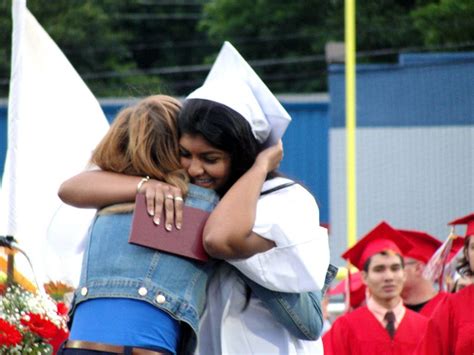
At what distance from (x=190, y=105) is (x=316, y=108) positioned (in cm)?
1561

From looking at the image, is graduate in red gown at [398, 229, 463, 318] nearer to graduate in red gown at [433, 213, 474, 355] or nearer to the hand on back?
graduate in red gown at [433, 213, 474, 355]

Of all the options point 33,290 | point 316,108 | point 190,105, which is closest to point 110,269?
point 190,105

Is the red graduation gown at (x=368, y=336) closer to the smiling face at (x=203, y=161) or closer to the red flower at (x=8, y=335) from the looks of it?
the red flower at (x=8, y=335)

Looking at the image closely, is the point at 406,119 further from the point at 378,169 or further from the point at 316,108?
the point at 316,108

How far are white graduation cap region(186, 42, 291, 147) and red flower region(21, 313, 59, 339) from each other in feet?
3.61

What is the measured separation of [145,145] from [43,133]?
3.15m

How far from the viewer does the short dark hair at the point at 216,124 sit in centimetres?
392

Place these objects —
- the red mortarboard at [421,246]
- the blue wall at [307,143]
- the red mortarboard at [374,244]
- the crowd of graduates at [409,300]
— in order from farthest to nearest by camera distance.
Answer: the blue wall at [307,143] → the red mortarboard at [421,246] → the red mortarboard at [374,244] → the crowd of graduates at [409,300]

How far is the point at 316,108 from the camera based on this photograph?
19.5 meters

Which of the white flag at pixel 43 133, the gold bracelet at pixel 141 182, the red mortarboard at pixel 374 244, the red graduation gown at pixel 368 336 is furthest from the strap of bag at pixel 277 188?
the red mortarboard at pixel 374 244

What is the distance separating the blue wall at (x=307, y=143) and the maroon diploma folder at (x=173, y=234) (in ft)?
49.5

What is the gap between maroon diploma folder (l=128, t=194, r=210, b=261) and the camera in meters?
3.82

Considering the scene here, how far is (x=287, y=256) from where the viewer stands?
3.86m

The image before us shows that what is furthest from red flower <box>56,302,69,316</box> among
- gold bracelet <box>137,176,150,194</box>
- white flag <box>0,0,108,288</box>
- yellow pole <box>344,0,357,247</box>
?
yellow pole <box>344,0,357,247</box>
